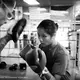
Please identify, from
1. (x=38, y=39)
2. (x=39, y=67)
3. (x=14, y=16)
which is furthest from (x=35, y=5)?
(x=39, y=67)

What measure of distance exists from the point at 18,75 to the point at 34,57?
276 millimetres

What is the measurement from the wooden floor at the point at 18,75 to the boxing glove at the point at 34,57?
0.07 meters

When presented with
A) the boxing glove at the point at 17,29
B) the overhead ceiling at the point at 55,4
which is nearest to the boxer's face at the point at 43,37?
the boxing glove at the point at 17,29

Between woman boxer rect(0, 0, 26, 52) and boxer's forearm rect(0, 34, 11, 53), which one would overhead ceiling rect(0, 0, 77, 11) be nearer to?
woman boxer rect(0, 0, 26, 52)

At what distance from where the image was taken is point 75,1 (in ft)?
4.25

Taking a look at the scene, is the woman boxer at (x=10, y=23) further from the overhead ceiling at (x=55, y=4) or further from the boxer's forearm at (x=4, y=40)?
the overhead ceiling at (x=55, y=4)

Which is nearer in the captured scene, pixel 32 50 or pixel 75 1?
pixel 32 50

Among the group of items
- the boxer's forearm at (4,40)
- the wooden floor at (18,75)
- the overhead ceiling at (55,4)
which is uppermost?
the overhead ceiling at (55,4)

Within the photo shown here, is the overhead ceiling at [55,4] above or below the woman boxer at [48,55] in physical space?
above

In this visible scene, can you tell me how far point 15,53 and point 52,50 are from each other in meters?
0.37

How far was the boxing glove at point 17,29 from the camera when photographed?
3.87ft

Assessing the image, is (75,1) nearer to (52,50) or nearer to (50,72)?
(52,50)

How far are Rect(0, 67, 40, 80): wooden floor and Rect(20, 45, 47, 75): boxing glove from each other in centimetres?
7

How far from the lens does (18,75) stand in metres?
1.27
